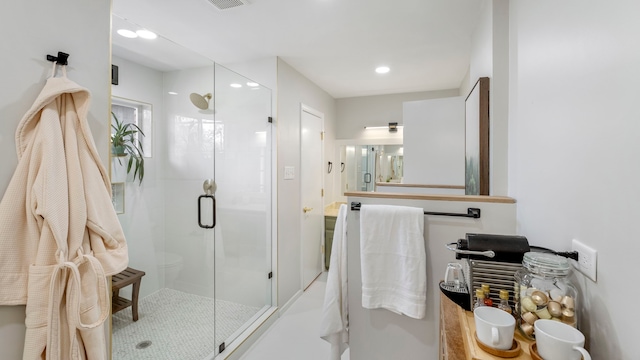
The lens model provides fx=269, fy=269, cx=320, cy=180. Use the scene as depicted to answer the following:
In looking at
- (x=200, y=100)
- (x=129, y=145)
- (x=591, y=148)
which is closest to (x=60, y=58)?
(x=129, y=145)

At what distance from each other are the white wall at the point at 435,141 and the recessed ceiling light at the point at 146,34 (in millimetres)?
2075

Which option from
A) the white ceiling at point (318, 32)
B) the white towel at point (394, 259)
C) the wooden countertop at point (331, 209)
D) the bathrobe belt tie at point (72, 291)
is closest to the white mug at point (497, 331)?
the white towel at point (394, 259)

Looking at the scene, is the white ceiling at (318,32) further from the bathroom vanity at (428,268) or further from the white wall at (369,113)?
the bathroom vanity at (428,268)

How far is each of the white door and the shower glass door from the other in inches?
22.2

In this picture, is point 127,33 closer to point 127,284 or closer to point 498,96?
point 127,284

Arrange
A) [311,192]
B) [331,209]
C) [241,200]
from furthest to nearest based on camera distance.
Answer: [331,209] → [311,192] → [241,200]

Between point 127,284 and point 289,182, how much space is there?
63.1 inches

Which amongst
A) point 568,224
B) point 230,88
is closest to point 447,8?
point 568,224

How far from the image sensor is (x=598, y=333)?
0.70 meters

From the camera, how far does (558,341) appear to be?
59 cm

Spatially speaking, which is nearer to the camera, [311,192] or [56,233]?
[56,233]

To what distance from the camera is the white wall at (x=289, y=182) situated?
2.74 metres

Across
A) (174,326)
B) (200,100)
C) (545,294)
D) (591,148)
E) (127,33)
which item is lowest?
(174,326)

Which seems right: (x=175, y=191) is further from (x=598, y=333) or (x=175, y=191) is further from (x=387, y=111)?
(x=387, y=111)
